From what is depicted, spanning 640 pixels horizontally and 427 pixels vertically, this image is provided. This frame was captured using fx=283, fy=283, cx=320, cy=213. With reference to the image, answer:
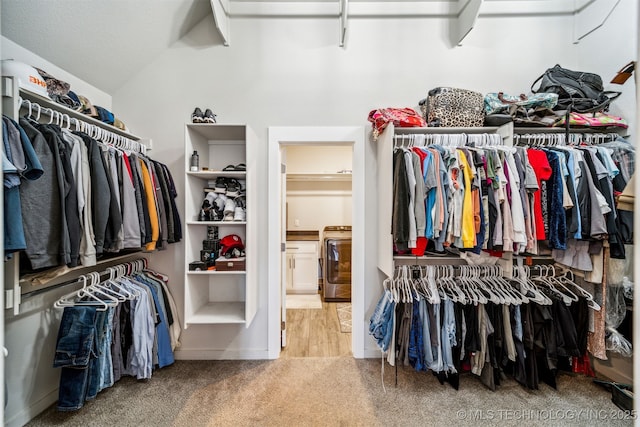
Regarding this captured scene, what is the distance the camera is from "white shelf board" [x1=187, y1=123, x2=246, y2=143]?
2059 millimetres

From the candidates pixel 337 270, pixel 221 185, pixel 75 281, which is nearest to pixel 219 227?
pixel 221 185

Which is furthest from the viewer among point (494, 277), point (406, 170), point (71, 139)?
point (494, 277)

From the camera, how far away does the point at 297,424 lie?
5.76 ft

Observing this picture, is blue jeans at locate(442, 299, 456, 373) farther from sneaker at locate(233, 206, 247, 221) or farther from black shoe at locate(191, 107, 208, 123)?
black shoe at locate(191, 107, 208, 123)

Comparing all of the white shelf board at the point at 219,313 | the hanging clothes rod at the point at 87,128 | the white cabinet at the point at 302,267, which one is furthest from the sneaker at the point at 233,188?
the white cabinet at the point at 302,267

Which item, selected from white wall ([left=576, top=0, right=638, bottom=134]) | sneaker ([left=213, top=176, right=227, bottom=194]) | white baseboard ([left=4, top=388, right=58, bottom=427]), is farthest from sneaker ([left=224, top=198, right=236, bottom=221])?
white wall ([left=576, top=0, right=638, bottom=134])

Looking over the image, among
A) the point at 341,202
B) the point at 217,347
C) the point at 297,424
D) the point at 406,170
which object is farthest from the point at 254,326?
the point at 341,202

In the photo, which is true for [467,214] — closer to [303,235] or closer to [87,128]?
[87,128]

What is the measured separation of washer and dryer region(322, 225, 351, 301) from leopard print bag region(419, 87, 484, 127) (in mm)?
2162

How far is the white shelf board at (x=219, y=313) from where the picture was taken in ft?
6.77

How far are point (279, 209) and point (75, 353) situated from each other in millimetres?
1591

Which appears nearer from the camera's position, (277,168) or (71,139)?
(71,139)

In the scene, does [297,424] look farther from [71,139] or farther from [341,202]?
[341,202]

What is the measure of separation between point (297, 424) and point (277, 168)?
183 cm
